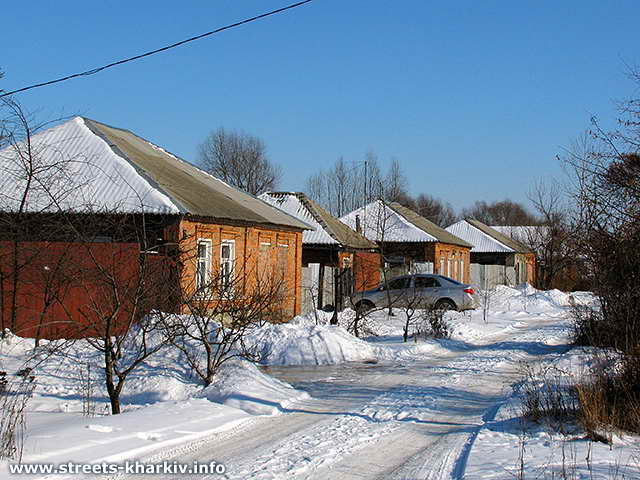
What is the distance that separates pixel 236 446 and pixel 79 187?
12986mm

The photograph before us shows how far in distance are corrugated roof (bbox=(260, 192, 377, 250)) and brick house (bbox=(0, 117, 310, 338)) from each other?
6.37m

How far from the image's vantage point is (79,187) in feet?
61.2

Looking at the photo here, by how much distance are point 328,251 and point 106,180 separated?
1481cm

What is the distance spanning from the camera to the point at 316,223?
3434 centimetres

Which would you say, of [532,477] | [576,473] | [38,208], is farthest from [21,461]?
[38,208]

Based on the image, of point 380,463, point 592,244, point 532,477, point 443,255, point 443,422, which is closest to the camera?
point 532,477

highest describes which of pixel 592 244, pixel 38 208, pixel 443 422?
pixel 38 208

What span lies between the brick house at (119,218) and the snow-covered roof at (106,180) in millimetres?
37

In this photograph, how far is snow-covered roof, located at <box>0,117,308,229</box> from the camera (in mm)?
Result: 18156

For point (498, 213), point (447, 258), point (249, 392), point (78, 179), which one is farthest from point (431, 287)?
point (498, 213)

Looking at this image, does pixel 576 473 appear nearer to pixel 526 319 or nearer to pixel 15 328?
pixel 15 328

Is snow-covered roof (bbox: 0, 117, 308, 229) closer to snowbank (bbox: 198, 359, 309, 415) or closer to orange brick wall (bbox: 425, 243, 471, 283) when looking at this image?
snowbank (bbox: 198, 359, 309, 415)

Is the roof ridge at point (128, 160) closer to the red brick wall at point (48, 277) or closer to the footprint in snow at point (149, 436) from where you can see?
the red brick wall at point (48, 277)

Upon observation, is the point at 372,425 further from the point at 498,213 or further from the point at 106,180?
the point at 498,213
